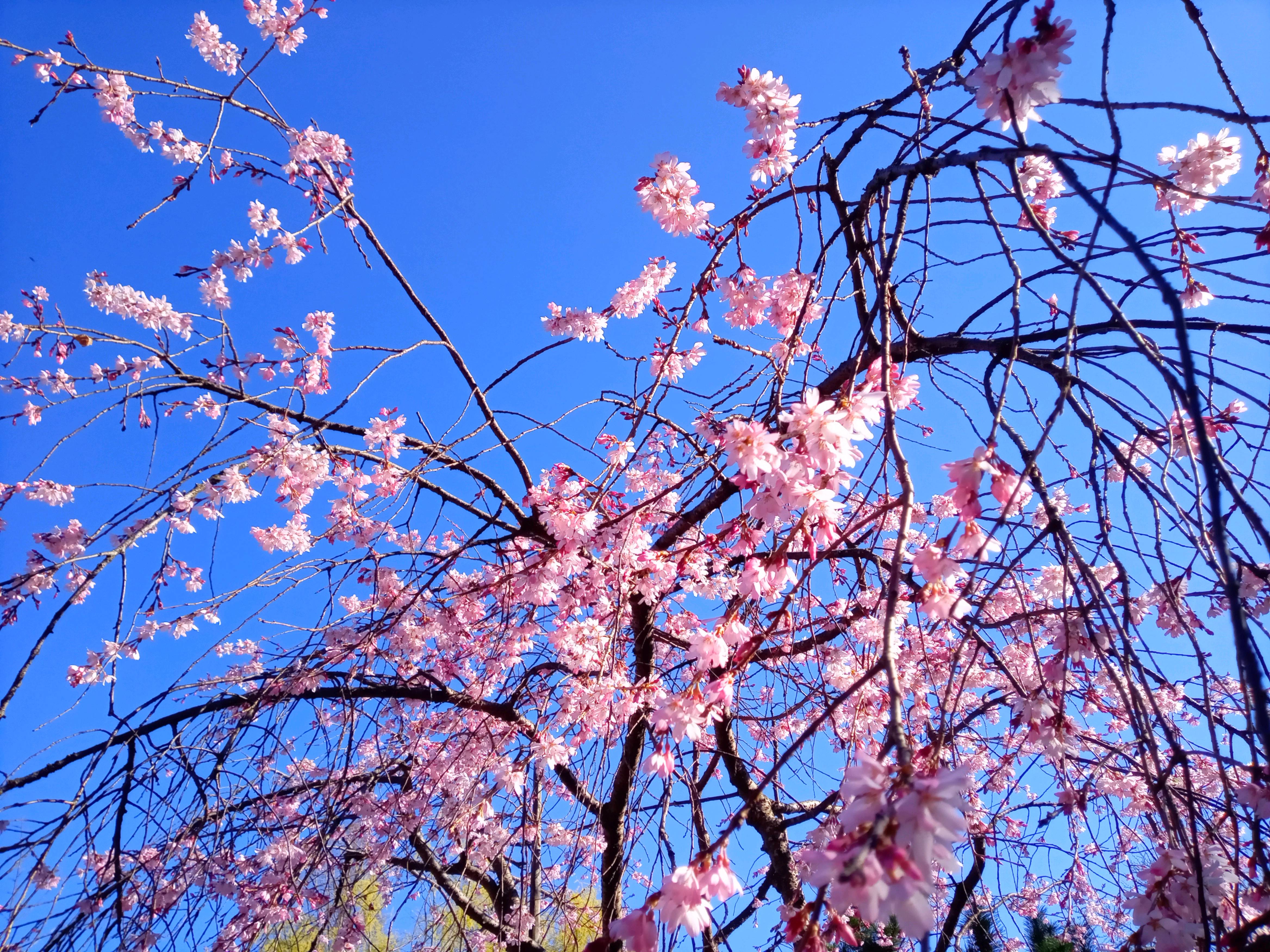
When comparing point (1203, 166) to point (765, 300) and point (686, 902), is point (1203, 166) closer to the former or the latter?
point (765, 300)

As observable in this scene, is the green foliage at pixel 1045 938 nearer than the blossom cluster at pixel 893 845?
No

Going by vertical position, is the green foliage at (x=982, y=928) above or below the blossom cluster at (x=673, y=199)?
below

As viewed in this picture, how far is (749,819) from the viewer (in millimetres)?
3191

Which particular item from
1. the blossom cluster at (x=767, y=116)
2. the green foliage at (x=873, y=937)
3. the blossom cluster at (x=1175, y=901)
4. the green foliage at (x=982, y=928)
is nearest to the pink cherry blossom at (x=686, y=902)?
the green foliage at (x=873, y=937)

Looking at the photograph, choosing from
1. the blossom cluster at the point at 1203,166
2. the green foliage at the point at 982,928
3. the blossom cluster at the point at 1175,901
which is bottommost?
the green foliage at the point at 982,928

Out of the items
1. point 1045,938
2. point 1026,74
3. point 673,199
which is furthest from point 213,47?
point 1045,938

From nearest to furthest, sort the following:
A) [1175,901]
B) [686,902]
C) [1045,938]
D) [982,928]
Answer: [686,902] → [1175,901] → [982,928] → [1045,938]

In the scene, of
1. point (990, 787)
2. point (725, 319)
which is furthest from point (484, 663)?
point (990, 787)

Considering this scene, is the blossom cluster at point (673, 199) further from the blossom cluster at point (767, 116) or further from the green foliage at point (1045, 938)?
the green foliage at point (1045, 938)

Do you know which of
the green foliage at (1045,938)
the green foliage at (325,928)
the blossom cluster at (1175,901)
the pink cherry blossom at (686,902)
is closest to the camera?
the pink cherry blossom at (686,902)

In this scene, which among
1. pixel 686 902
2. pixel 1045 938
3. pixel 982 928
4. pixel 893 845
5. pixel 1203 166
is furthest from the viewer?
pixel 1045 938

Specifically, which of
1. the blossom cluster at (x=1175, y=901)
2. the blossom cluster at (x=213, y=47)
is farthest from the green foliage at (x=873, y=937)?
the blossom cluster at (x=213, y=47)

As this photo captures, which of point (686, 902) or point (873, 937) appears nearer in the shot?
point (686, 902)

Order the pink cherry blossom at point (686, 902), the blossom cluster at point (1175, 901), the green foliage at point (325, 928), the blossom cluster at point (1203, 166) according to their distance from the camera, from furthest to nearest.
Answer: the green foliage at point (325, 928)
the blossom cluster at point (1203, 166)
the blossom cluster at point (1175, 901)
the pink cherry blossom at point (686, 902)
